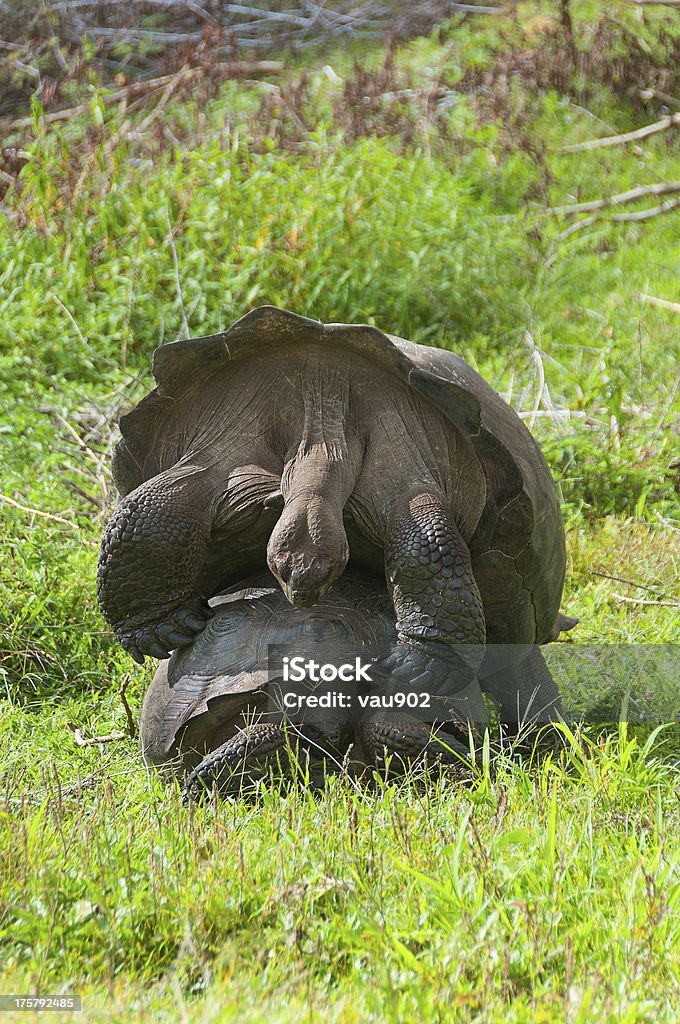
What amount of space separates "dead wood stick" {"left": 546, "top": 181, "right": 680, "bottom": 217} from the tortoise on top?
632cm

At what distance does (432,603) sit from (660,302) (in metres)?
5.43

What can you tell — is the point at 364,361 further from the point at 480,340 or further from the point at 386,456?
the point at 480,340

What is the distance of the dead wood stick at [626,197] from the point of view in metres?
8.87

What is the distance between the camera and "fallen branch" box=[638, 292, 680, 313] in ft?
24.2

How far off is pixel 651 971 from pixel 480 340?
17.7 ft

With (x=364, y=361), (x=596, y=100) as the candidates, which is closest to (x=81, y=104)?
(x=596, y=100)

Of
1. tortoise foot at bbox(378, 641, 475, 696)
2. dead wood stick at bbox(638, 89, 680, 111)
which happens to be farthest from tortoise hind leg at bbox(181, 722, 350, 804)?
dead wood stick at bbox(638, 89, 680, 111)

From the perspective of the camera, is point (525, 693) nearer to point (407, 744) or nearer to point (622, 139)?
point (407, 744)

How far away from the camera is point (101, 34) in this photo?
10.5m

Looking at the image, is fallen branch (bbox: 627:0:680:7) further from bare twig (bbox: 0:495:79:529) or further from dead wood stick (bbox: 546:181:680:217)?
bare twig (bbox: 0:495:79:529)

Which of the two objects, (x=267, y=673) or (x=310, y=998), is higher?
(x=310, y=998)

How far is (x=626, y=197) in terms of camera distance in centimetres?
901

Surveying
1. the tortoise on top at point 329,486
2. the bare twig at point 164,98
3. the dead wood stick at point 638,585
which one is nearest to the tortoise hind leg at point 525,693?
the tortoise on top at point 329,486

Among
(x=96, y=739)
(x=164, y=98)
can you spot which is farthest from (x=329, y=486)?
(x=164, y=98)
